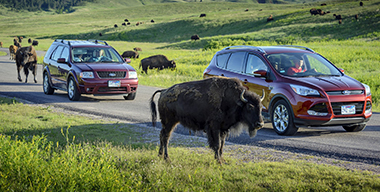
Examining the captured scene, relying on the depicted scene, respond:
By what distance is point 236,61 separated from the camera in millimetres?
11164

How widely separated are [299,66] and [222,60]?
2.46m

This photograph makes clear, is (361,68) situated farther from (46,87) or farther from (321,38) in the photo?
(321,38)

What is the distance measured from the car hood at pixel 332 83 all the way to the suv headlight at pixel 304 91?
176 mm

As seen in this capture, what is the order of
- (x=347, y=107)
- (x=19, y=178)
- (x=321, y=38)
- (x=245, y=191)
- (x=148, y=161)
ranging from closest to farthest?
(x=245, y=191) → (x=19, y=178) → (x=148, y=161) → (x=347, y=107) → (x=321, y=38)

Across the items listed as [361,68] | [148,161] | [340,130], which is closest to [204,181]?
[148,161]

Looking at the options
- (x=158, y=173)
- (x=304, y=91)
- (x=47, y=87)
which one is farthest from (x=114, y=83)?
(x=158, y=173)

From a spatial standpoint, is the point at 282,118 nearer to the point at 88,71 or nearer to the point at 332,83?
the point at 332,83

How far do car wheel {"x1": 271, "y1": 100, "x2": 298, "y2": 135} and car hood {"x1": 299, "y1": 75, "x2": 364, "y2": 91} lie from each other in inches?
31.0

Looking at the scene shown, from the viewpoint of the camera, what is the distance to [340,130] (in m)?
10.0

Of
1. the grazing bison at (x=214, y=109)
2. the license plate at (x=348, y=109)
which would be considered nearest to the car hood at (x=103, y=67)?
the grazing bison at (x=214, y=109)

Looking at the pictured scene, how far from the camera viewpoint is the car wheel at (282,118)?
920 centimetres

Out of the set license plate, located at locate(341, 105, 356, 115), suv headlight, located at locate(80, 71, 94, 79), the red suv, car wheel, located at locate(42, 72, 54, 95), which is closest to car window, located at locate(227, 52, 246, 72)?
the red suv

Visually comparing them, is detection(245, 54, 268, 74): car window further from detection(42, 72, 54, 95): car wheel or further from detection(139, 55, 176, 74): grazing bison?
detection(139, 55, 176, 74): grazing bison

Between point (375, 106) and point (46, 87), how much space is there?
13073mm
